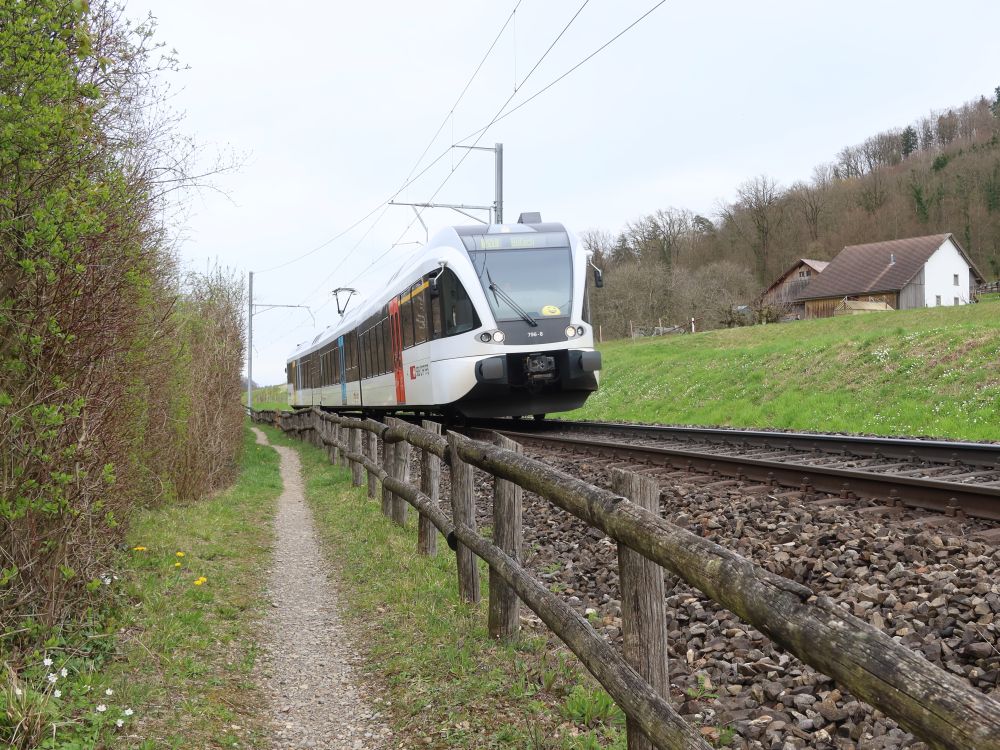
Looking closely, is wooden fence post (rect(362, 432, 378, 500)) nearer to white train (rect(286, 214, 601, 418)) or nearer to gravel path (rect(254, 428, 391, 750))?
gravel path (rect(254, 428, 391, 750))

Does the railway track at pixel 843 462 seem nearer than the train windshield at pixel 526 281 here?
Yes

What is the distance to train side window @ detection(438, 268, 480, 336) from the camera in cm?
1239

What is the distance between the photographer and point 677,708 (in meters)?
3.43

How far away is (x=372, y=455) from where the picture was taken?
9742 mm

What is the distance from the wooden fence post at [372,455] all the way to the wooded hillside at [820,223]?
1626 inches

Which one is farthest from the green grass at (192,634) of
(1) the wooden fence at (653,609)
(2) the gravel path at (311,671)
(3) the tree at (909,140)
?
(3) the tree at (909,140)

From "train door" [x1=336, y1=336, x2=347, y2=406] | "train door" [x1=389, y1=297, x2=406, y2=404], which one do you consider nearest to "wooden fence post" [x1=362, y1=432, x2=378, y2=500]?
"train door" [x1=389, y1=297, x2=406, y2=404]

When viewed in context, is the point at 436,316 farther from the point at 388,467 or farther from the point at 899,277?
the point at 899,277

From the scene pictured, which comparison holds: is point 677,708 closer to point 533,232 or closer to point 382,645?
point 382,645

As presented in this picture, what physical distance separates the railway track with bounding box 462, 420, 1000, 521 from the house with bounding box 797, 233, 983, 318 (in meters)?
41.4

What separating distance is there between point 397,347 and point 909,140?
67.3 metres

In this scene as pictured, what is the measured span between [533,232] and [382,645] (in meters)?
9.46

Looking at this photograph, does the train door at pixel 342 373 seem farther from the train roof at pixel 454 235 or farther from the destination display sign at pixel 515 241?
the destination display sign at pixel 515 241

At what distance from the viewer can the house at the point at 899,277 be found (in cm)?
4744
